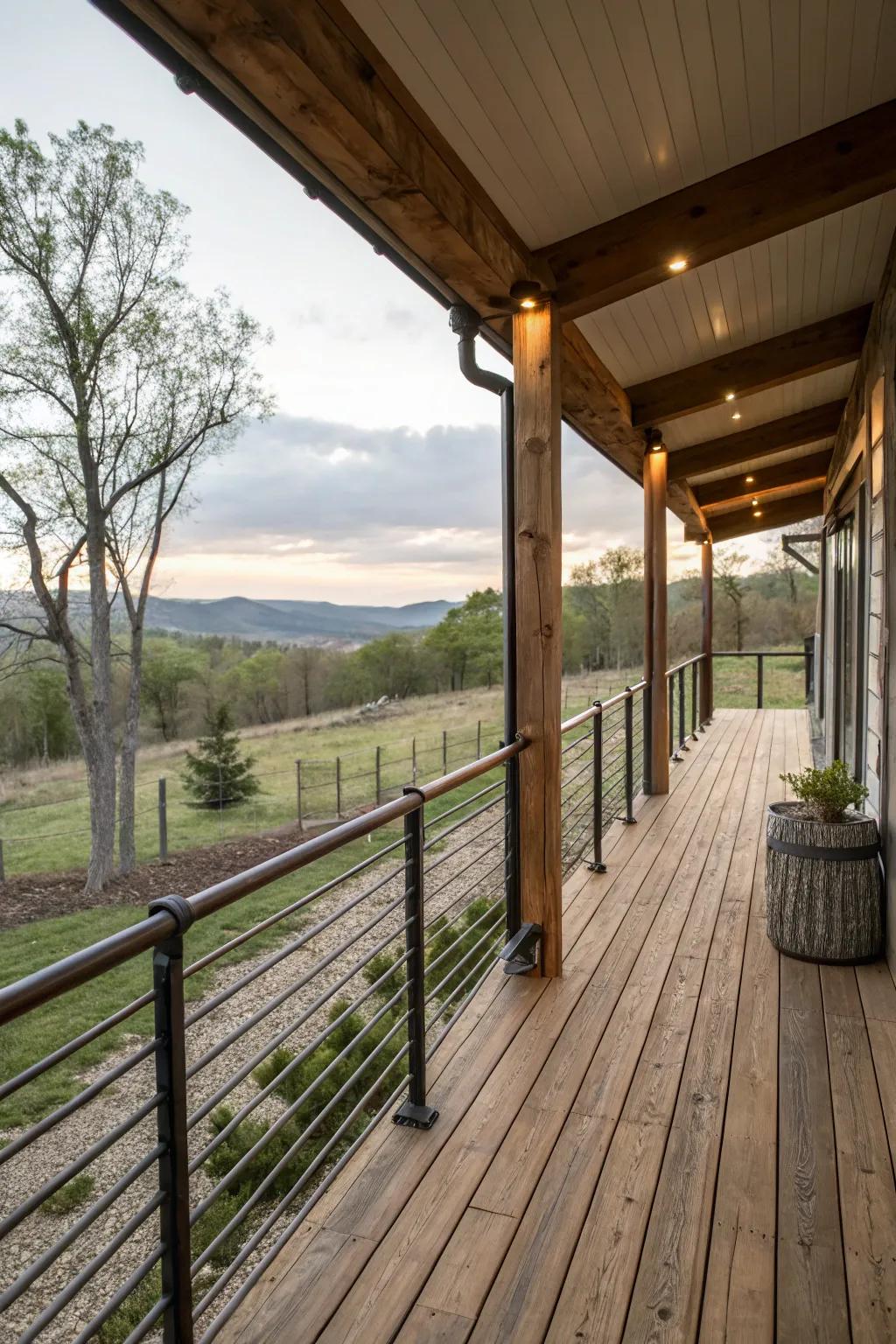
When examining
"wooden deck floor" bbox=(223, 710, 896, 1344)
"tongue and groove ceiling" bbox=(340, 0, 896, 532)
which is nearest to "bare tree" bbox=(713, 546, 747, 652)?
"tongue and groove ceiling" bbox=(340, 0, 896, 532)

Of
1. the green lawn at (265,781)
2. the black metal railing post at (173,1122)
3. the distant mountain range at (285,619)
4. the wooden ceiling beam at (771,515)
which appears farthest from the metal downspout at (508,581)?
the wooden ceiling beam at (771,515)

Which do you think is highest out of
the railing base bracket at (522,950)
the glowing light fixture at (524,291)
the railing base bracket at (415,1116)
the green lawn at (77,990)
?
the glowing light fixture at (524,291)

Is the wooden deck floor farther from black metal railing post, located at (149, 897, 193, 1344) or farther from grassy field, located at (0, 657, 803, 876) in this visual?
grassy field, located at (0, 657, 803, 876)

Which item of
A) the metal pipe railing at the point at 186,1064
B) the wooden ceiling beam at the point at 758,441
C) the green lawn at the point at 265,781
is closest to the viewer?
the metal pipe railing at the point at 186,1064

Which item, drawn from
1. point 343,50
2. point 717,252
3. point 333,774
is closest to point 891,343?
point 717,252

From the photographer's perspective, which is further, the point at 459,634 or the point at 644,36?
the point at 459,634

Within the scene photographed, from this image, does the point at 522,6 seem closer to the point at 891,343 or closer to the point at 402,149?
the point at 402,149

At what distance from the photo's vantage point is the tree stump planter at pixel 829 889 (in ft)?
9.04

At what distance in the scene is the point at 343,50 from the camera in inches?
61.1

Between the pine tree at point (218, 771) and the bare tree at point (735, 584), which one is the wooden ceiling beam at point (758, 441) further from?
the bare tree at point (735, 584)

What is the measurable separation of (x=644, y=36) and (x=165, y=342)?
10.2 m

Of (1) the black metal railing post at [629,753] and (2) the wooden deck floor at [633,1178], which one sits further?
(1) the black metal railing post at [629,753]

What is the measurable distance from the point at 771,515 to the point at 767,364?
230 inches

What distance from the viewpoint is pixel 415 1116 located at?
6.31 feet
